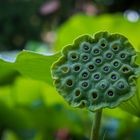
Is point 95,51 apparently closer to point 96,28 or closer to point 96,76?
point 96,76

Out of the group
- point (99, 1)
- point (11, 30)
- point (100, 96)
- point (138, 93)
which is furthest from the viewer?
point (11, 30)

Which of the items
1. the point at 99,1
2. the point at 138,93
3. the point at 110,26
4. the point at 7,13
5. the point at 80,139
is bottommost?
the point at 80,139

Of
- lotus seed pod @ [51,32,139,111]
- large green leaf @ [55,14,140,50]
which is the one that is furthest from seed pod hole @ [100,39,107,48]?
large green leaf @ [55,14,140,50]

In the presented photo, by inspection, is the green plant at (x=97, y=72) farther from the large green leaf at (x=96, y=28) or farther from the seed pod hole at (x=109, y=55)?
the large green leaf at (x=96, y=28)

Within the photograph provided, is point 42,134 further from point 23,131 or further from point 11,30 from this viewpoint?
point 11,30

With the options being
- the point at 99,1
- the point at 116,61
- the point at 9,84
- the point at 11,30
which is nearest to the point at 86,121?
the point at 9,84

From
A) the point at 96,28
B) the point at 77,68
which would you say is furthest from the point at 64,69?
the point at 96,28

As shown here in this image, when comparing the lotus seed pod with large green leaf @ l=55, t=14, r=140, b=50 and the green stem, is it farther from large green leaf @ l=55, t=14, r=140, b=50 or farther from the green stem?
large green leaf @ l=55, t=14, r=140, b=50
